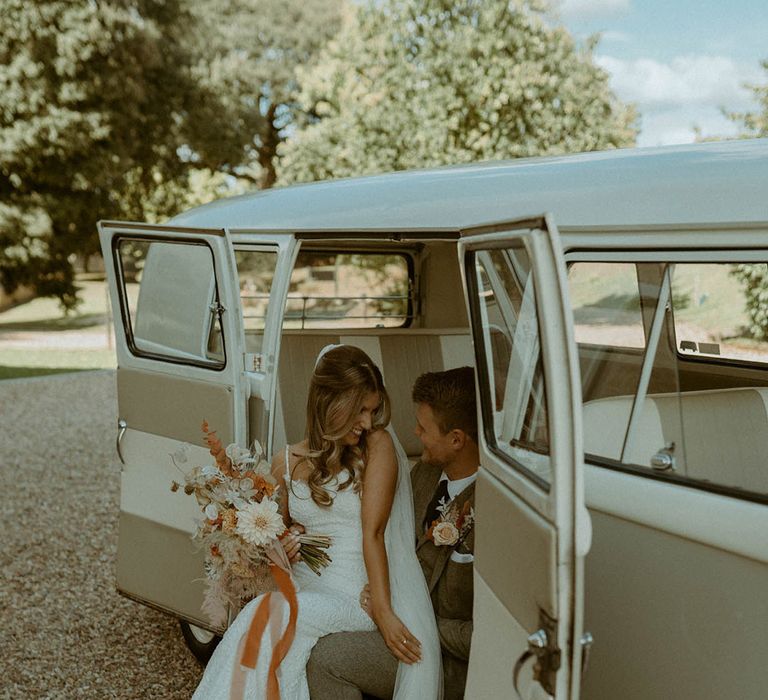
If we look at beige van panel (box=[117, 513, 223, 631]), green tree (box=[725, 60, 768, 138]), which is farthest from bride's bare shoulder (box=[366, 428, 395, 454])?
green tree (box=[725, 60, 768, 138])

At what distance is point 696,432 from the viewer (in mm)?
2830

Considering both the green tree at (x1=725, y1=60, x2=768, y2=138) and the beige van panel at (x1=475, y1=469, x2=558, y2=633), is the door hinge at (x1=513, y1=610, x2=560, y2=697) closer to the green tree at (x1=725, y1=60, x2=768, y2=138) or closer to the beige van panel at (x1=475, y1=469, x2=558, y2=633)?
the beige van panel at (x1=475, y1=469, x2=558, y2=633)

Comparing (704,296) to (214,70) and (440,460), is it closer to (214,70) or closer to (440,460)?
(440,460)

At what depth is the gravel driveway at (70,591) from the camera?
15.5 ft

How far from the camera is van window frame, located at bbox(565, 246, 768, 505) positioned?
99.2 inches

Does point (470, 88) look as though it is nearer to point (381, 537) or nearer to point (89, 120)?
point (89, 120)

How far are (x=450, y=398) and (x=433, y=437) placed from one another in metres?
0.16

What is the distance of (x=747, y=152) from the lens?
9.41ft

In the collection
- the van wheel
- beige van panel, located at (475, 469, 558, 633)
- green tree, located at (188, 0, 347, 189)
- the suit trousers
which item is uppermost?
green tree, located at (188, 0, 347, 189)

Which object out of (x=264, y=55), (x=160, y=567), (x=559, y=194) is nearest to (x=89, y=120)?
(x=264, y=55)

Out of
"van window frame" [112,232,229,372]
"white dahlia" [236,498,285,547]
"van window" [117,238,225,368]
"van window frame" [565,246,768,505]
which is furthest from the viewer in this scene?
"van window" [117,238,225,368]

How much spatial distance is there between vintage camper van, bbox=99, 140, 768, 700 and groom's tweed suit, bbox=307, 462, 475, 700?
1.64 feet

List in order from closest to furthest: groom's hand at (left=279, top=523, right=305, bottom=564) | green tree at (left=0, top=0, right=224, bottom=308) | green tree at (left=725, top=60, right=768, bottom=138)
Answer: groom's hand at (left=279, top=523, right=305, bottom=564) < green tree at (left=725, top=60, right=768, bottom=138) < green tree at (left=0, top=0, right=224, bottom=308)

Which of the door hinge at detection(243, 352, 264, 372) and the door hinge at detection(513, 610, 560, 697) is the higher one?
the door hinge at detection(243, 352, 264, 372)
